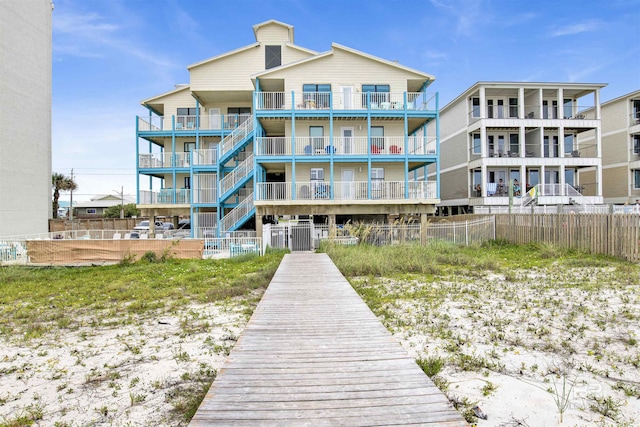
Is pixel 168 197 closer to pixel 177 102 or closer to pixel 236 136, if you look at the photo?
pixel 236 136

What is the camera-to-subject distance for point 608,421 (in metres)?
3.93

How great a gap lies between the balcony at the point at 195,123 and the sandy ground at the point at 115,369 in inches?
867

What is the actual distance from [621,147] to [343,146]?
3139 cm

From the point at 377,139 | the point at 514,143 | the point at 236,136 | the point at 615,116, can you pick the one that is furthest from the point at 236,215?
the point at 615,116

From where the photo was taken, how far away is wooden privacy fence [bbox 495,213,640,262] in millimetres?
14312

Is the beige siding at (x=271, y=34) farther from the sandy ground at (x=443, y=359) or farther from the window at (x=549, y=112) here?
the sandy ground at (x=443, y=359)

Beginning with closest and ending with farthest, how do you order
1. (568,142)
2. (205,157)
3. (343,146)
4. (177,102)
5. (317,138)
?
(343,146) < (317,138) < (205,157) < (177,102) < (568,142)

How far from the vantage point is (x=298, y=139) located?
23531mm

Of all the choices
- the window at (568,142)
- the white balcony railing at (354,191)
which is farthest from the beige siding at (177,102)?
the window at (568,142)

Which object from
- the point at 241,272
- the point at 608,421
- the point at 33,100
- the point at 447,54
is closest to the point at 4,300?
the point at 241,272

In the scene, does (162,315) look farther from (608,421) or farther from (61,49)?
(61,49)

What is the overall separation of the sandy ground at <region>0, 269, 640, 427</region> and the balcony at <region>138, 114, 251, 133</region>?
21402 mm

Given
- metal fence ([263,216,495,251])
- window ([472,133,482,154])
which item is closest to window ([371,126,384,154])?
metal fence ([263,216,495,251])

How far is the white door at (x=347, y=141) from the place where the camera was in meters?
23.0
